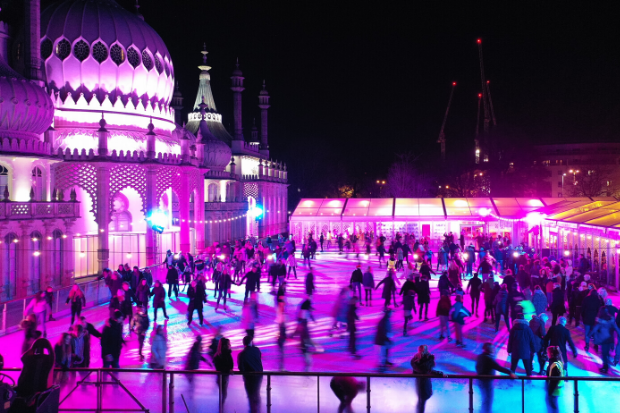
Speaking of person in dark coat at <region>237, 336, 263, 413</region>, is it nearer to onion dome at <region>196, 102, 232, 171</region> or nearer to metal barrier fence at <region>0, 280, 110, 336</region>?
metal barrier fence at <region>0, 280, 110, 336</region>

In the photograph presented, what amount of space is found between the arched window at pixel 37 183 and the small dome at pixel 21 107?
4.38ft

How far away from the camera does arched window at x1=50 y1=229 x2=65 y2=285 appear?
71.5 feet

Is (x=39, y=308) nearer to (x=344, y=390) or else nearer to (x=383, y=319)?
(x=383, y=319)

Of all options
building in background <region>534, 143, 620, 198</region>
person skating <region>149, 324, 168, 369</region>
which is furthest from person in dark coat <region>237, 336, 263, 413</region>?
building in background <region>534, 143, 620, 198</region>

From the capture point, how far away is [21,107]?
21797 mm

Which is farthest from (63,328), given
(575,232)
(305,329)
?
(575,232)

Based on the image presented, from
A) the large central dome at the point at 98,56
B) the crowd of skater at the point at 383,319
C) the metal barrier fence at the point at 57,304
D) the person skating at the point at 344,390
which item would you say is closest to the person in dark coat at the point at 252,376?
the crowd of skater at the point at 383,319

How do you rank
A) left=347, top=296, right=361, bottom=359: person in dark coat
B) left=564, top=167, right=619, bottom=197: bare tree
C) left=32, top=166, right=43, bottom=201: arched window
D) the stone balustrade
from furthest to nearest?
left=564, top=167, right=619, bottom=197: bare tree < left=32, top=166, right=43, bottom=201: arched window < the stone balustrade < left=347, top=296, right=361, bottom=359: person in dark coat

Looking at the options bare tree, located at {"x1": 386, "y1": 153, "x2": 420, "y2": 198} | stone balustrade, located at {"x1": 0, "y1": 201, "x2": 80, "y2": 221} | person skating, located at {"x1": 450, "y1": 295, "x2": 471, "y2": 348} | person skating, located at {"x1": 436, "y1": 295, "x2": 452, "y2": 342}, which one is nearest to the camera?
person skating, located at {"x1": 450, "y1": 295, "x2": 471, "y2": 348}

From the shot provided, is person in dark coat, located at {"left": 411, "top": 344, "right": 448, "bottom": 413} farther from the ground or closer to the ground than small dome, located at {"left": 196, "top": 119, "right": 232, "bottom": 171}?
closer to the ground

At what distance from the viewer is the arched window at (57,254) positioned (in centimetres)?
2180

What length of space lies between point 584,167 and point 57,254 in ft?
274

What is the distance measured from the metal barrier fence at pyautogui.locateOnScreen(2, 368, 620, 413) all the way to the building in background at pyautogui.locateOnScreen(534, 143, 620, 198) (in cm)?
6528

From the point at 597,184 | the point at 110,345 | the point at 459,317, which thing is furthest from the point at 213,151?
the point at 597,184
